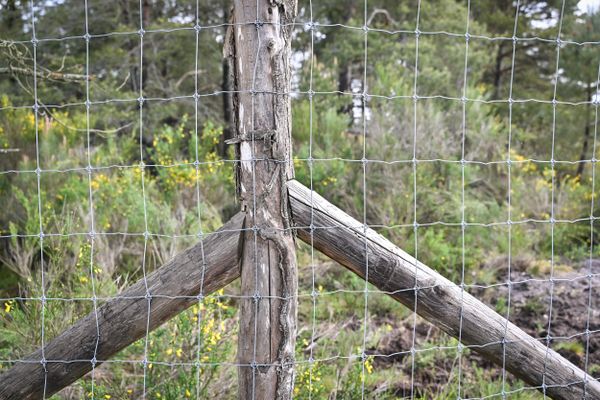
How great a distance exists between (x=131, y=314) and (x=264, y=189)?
0.70 meters

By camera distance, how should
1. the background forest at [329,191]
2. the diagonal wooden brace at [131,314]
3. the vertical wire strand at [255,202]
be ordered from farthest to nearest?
1. the background forest at [329,191]
2. the diagonal wooden brace at [131,314]
3. the vertical wire strand at [255,202]

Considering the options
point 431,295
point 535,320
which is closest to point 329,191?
point 535,320

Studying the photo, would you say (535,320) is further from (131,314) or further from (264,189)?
(131,314)

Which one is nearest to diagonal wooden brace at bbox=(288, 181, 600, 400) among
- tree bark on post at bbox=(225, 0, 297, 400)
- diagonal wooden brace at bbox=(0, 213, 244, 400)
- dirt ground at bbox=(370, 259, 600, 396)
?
tree bark on post at bbox=(225, 0, 297, 400)

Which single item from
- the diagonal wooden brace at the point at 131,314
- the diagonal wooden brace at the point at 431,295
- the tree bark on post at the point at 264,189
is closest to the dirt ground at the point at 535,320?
the diagonal wooden brace at the point at 431,295

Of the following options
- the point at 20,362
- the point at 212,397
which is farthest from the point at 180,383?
the point at 20,362

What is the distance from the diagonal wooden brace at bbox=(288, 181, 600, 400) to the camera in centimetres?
235

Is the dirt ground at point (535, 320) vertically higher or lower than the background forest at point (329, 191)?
lower

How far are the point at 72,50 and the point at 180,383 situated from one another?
9.38 metres

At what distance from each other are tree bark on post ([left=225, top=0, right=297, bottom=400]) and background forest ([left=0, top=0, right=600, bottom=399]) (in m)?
0.14

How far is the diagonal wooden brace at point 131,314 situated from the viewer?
7.57 ft

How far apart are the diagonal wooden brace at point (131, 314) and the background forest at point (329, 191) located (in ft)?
0.52

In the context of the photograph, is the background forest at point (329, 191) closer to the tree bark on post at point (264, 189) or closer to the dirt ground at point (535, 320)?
the dirt ground at point (535, 320)

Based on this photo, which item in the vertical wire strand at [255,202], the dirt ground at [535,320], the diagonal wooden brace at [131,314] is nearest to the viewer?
the vertical wire strand at [255,202]
